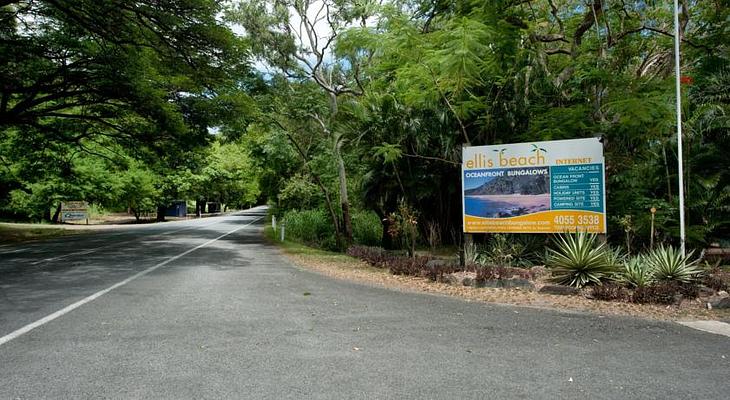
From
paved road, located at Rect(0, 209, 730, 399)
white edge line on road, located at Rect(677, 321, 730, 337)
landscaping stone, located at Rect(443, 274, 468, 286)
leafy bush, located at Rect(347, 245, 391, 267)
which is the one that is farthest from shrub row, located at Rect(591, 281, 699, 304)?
leafy bush, located at Rect(347, 245, 391, 267)

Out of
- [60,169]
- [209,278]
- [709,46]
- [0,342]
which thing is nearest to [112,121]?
[60,169]

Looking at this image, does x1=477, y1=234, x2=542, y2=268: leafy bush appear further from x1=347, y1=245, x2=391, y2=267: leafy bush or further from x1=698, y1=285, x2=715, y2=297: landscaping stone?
x1=698, y1=285, x2=715, y2=297: landscaping stone

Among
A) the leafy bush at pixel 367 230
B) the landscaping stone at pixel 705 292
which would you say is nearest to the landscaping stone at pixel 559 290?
the landscaping stone at pixel 705 292

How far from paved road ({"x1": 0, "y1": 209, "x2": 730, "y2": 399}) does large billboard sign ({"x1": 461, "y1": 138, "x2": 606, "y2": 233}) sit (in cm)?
336

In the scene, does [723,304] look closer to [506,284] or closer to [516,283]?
[516,283]

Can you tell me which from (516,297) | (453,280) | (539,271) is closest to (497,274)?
(453,280)

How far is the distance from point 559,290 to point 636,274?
4.28 feet

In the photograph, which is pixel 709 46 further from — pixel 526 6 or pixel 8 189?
pixel 8 189

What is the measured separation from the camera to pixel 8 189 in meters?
32.0

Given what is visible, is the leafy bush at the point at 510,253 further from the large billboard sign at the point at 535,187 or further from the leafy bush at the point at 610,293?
the leafy bush at the point at 610,293

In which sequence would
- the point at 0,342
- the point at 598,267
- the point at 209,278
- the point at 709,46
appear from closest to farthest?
the point at 0,342 → the point at 598,267 → the point at 209,278 → the point at 709,46

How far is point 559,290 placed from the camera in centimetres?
838

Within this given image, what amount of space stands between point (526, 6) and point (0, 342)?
1354cm

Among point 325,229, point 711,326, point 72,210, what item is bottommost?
point 711,326
